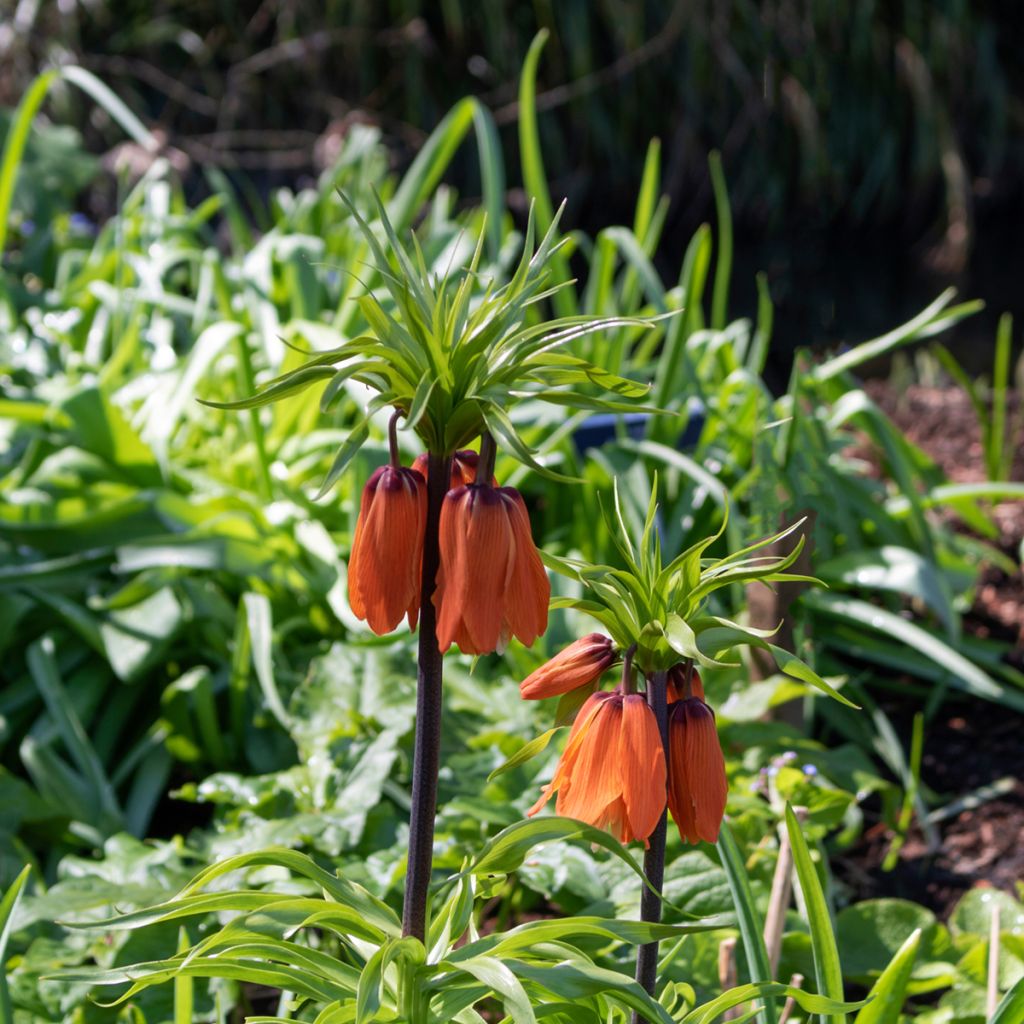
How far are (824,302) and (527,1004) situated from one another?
519 centimetres

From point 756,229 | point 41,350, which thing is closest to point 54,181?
point 41,350

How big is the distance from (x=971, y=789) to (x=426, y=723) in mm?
1418

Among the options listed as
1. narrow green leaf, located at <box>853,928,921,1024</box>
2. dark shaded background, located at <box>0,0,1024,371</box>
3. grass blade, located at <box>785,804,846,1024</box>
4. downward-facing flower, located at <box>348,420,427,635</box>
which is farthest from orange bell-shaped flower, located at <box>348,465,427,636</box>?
dark shaded background, located at <box>0,0,1024,371</box>

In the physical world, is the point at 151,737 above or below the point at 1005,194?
below

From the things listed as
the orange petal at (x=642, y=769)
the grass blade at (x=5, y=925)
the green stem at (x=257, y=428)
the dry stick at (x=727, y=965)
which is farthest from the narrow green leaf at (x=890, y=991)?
the green stem at (x=257, y=428)

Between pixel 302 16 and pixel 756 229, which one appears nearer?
pixel 302 16

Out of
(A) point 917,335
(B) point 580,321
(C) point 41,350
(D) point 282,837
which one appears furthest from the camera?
(C) point 41,350

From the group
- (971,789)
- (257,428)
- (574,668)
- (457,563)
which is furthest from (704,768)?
(257,428)

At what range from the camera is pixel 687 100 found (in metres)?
6.42

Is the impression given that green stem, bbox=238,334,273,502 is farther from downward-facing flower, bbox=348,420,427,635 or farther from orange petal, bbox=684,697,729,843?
orange petal, bbox=684,697,729,843

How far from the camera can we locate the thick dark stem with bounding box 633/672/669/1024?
86cm

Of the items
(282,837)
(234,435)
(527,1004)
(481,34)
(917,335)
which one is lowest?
(282,837)

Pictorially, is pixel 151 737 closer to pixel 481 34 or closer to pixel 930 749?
pixel 930 749

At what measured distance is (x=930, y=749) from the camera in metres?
2.15
